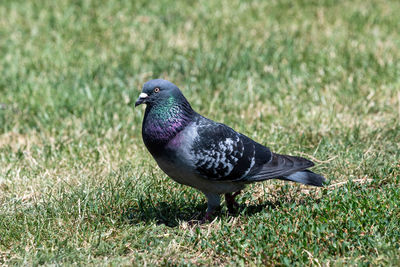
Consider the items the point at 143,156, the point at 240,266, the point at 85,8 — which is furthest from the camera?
the point at 85,8

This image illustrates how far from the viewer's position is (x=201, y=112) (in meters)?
6.20

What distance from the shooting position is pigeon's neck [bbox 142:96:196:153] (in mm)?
3879

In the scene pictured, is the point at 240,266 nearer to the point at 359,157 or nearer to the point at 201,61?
the point at 359,157

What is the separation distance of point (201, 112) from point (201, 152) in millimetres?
2329

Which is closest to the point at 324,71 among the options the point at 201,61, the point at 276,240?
the point at 201,61

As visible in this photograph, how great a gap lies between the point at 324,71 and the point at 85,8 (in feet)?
12.3

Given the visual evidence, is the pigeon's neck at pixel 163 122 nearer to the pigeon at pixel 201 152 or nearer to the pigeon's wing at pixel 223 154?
the pigeon at pixel 201 152

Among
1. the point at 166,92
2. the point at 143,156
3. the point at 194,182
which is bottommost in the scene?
the point at 143,156

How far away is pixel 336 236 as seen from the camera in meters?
3.60

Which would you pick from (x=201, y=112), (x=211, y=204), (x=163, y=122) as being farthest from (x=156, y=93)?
(x=201, y=112)

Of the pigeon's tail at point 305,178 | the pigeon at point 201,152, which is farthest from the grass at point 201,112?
the pigeon at point 201,152

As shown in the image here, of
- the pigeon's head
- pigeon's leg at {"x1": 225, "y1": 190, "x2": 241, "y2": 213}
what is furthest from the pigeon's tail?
the pigeon's head

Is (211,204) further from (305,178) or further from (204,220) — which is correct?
(305,178)

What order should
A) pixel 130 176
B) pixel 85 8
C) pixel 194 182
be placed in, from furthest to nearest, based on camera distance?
pixel 85 8
pixel 130 176
pixel 194 182
